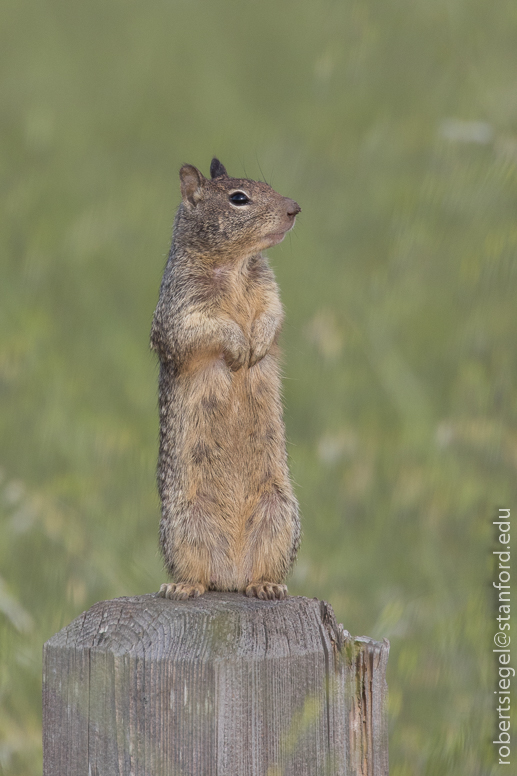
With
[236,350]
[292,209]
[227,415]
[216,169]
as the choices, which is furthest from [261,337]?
[216,169]

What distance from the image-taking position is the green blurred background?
3.94 meters

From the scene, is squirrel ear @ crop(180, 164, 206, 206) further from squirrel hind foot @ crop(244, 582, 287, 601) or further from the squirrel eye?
squirrel hind foot @ crop(244, 582, 287, 601)

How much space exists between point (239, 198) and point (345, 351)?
141 centimetres

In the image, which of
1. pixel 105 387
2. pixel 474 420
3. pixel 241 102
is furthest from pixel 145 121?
pixel 474 420

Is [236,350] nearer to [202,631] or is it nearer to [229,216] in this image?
[229,216]

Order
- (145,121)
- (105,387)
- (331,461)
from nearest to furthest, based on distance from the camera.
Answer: (331,461) → (105,387) → (145,121)

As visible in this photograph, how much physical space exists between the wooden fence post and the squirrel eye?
188 centimetres

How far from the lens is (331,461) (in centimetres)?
490

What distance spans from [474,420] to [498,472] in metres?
0.24

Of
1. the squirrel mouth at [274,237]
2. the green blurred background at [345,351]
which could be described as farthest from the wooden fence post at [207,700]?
the squirrel mouth at [274,237]

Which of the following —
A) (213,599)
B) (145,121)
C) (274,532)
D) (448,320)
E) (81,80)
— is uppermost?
(81,80)

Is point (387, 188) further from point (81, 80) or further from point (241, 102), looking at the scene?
point (81, 80)

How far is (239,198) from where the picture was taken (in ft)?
13.1

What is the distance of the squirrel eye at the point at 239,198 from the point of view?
13.0 feet
